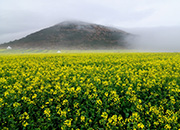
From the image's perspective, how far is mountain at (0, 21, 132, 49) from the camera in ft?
407

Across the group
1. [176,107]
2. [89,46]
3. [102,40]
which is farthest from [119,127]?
[102,40]

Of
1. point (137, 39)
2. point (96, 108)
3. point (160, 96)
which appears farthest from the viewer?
point (137, 39)

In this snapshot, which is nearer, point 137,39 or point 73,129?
point 73,129

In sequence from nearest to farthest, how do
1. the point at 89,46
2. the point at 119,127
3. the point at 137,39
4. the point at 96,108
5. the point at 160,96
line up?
the point at 119,127
the point at 96,108
the point at 160,96
the point at 89,46
the point at 137,39

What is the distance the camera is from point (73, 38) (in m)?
141

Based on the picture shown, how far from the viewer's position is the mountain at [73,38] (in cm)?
12394

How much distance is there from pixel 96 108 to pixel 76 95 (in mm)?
934

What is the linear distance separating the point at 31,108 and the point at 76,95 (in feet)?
5.26

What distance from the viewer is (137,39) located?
481ft

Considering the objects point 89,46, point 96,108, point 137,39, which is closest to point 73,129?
point 96,108

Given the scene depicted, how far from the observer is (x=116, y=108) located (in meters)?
4.88

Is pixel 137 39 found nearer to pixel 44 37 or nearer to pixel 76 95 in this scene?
pixel 44 37

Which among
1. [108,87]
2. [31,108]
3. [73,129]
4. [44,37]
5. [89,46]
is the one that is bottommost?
[73,129]

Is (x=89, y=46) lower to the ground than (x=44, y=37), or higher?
lower
